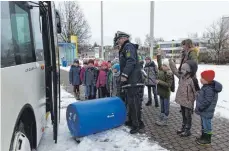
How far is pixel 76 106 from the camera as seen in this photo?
14.0ft

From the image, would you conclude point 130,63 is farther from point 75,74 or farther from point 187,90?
point 75,74

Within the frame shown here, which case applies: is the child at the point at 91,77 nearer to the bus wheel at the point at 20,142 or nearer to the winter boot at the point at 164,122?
the winter boot at the point at 164,122

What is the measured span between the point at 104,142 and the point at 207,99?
204 centimetres

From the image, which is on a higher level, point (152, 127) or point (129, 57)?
point (129, 57)

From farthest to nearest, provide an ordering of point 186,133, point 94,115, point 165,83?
point 165,83 → point 186,133 → point 94,115

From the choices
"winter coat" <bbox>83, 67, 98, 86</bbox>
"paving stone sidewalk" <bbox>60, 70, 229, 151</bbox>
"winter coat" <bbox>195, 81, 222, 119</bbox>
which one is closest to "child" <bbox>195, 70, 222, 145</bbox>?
"winter coat" <bbox>195, 81, 222, 119</bbox>

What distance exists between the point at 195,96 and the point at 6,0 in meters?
3.72

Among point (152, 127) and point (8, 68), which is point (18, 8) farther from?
point (152, 127)

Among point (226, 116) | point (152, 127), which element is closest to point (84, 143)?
point (152, 127)

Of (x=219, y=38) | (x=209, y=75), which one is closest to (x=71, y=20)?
(x=219, y=38)

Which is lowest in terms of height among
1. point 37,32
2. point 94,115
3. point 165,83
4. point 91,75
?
point 94,115

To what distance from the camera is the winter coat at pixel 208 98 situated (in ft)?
13.5

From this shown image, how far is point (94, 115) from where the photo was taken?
4309 mm

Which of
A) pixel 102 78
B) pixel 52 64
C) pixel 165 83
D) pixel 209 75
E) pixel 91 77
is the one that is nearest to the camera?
pixel 52 64
